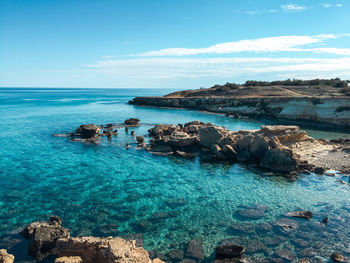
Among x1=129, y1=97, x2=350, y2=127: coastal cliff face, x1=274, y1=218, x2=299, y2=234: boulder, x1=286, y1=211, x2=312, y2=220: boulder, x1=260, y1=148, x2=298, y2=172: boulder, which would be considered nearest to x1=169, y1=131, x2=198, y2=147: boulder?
x1=260, y1=148, x2=298, y2=172: boulder

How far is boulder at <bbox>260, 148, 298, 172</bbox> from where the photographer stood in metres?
26.7

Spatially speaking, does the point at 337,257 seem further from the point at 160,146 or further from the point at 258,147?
the point at 160,146

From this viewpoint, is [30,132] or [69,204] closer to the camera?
[69,204]

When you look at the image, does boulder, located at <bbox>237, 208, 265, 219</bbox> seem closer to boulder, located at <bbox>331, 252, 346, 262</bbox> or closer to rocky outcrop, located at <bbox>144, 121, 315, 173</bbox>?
boulder, located at <bbox>331, 252, 346, 262</bbox>

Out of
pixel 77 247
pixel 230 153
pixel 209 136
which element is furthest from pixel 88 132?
pixel 77 247

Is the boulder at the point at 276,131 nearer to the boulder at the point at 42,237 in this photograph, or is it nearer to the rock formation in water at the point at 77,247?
the rock formation in water at the point at 77,247

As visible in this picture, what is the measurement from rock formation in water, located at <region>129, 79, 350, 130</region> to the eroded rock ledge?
19.0m

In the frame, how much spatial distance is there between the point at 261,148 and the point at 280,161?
296cm

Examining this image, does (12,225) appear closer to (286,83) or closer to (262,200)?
(262,200)

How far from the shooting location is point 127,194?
67.6 feet

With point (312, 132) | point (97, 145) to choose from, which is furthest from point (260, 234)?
point (312, 132)

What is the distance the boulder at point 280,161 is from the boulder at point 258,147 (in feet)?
3.79

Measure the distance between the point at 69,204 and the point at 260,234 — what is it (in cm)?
1306

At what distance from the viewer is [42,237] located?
43.0 ft
